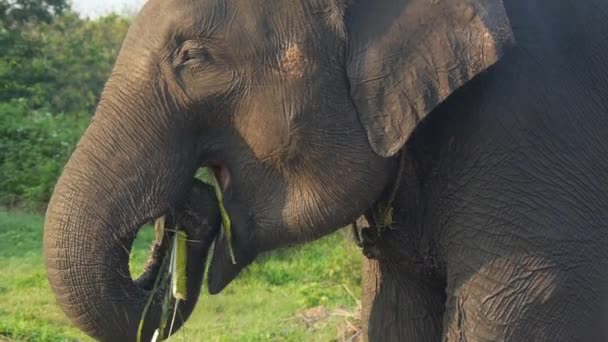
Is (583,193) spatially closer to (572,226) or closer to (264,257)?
(572,226)

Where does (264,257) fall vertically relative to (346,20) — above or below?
below

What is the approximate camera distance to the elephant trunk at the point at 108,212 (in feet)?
8.57

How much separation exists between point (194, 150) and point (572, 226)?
1044 millimetres

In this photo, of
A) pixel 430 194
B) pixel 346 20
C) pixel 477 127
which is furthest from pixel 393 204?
pixel 346 20

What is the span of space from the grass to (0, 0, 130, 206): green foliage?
2.94 metres

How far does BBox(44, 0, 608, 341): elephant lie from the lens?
2.68m

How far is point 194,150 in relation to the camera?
2.74m

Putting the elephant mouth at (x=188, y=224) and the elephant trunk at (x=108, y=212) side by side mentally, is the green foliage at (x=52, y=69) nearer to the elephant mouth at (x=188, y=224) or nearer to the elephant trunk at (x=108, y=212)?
the elephant mouth at (x=188, y=224)

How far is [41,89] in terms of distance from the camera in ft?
66.6

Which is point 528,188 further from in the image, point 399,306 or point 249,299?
point 249,299

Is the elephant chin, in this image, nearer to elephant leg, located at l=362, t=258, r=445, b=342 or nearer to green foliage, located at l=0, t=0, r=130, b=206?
elephant leg, located at l=362, t=258, r=445, b=342

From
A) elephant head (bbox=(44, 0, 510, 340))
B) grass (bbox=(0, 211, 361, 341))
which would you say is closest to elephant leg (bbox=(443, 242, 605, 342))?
elephant head (bbox=(44, 0, 510, 340))

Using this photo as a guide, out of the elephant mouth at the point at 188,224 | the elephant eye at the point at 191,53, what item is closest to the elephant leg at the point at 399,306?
the elephant mouth at the point at 188,224

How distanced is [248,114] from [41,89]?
18.3 meters
